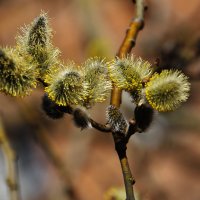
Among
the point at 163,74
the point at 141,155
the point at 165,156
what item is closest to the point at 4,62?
the point at 163,74

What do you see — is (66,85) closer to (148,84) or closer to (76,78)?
(76,78)

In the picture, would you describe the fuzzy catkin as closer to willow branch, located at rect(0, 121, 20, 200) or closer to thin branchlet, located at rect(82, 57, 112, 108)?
thin branchlet, located at rect(82, 57, 112, 108)

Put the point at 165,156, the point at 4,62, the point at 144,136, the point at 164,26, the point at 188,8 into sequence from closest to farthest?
the point at 4,62, the point at 144,136, the point at 164,26, the point at 165,156, the point at 188,8

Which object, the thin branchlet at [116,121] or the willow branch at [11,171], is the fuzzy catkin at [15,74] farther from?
the willow branch at [11,171]

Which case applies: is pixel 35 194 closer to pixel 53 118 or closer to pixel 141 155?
pixel 141 155

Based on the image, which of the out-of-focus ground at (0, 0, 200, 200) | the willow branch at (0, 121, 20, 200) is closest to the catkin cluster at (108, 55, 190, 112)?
the willow branch at (0, 121, 20, 200)

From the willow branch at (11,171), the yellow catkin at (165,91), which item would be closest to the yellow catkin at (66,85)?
the yellow catkin at (165,91)

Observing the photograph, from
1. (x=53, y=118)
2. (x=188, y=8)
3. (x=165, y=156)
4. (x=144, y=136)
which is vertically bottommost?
(x=53, y=118)

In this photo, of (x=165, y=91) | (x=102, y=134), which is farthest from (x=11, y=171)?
(x=102, y=134)
